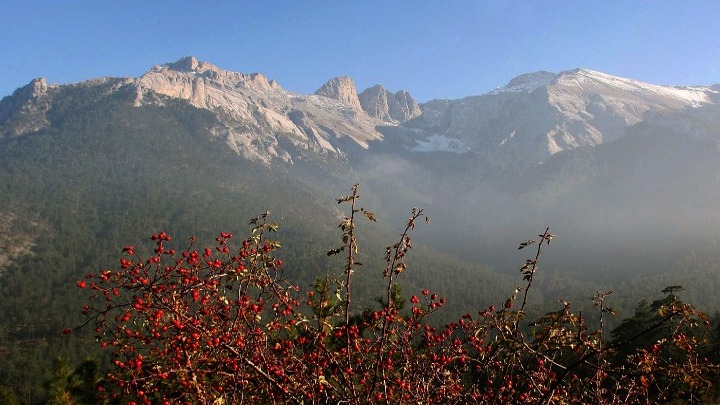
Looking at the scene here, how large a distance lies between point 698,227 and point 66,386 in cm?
22598

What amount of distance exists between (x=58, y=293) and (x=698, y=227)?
754ft

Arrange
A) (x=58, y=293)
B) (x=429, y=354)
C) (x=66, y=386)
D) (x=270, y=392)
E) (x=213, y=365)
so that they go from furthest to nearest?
(x=58, y=293) → (x=66, y=386) → (x=429, y=354) → (x=213, y=365) → (x=270, y=392)

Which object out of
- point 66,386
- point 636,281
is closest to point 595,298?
point 66,386

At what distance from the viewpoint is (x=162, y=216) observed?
190 meters

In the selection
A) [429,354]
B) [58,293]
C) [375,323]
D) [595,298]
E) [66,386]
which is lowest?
[58,293]

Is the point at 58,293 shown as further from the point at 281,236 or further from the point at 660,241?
the point at 660,241

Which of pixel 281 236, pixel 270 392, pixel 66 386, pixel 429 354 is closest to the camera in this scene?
pixel 270 392

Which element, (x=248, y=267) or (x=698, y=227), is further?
(x=698, y=227)

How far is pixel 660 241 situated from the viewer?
192875 millimetres

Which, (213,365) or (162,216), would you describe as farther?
(162,216)

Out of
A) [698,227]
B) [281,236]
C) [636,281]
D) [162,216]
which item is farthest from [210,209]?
[698,227]

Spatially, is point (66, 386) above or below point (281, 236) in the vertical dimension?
above

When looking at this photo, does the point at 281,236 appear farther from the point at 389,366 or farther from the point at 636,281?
the point at 389,366

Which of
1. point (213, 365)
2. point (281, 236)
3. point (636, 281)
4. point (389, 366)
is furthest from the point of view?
point (281, 236)
